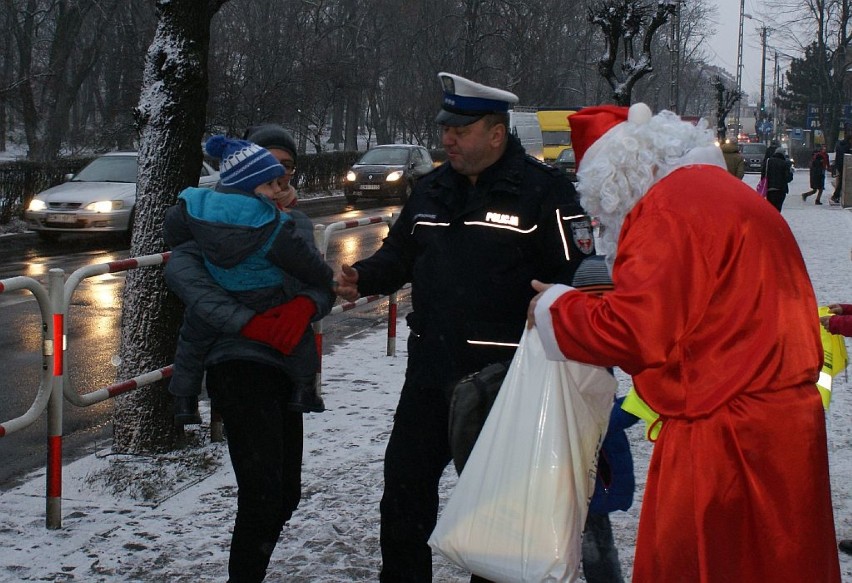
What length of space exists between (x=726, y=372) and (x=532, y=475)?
0.66 meters

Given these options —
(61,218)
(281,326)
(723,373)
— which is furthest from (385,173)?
(723,373)

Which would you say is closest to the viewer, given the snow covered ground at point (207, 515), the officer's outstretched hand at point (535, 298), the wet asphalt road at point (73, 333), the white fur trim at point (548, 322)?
the white fur trim at point (548, 322)

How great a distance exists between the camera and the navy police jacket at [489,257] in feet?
12.3

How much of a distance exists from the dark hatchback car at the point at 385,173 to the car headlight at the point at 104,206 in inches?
417

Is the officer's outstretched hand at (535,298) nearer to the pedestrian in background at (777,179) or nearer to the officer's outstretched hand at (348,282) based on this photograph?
the officer's outstretched hand at (348,282)

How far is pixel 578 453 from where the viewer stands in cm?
309

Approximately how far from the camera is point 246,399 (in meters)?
3.94

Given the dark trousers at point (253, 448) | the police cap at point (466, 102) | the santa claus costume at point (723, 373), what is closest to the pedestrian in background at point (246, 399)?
the dark trousers at point (253, 448)

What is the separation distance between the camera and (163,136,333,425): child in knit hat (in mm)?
3947

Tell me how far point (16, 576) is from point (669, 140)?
2997 mm

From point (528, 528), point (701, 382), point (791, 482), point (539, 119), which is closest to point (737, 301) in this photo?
point (701, 382)

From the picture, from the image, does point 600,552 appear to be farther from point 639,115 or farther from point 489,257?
point 639,115

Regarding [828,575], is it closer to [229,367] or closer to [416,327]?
[416,327]

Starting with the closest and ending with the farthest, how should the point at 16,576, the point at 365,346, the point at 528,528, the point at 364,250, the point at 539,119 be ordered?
the point at 528,528
the point at 16,576
the point at 365,346
the point at 364,250
the point at 539,119
